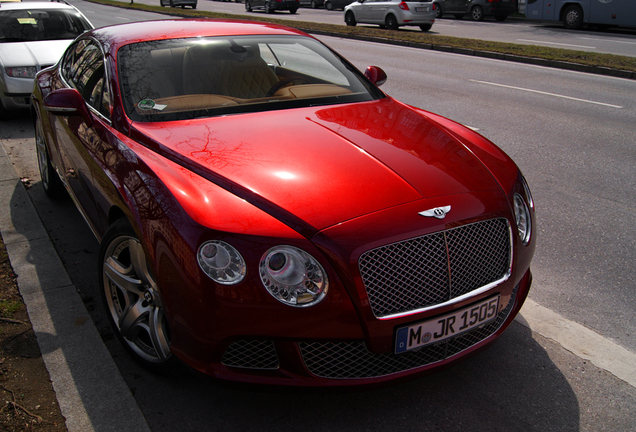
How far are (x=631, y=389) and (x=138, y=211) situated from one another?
2.40 m

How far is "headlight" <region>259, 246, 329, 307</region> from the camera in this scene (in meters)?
2.11

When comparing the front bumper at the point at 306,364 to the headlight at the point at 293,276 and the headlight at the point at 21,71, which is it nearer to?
the headlight at the point at 293,276

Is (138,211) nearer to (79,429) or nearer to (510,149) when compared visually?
(79,429)

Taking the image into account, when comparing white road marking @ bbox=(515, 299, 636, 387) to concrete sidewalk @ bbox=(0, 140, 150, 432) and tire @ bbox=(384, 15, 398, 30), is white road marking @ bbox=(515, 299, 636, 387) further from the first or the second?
tire @ bbox=(384, 15, 398, 30)

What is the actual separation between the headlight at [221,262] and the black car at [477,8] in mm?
26597

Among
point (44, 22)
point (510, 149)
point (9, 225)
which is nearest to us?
point (9, 225)

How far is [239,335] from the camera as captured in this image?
7.00ft

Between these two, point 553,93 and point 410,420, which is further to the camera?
point 553,93

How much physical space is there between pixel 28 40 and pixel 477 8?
73.5 feet

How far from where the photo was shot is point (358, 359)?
2.22 meters

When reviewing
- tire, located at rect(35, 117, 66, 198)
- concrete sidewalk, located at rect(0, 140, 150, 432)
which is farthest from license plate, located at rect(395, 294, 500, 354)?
tire, located at rect(35, 117, 66, 198)

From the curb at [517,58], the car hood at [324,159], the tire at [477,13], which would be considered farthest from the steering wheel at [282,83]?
the tire at [477,13]

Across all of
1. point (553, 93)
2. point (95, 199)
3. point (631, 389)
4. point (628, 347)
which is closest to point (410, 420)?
point (631, 389)

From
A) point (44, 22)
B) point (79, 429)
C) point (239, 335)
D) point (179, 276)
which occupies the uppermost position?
point (44, 22)
